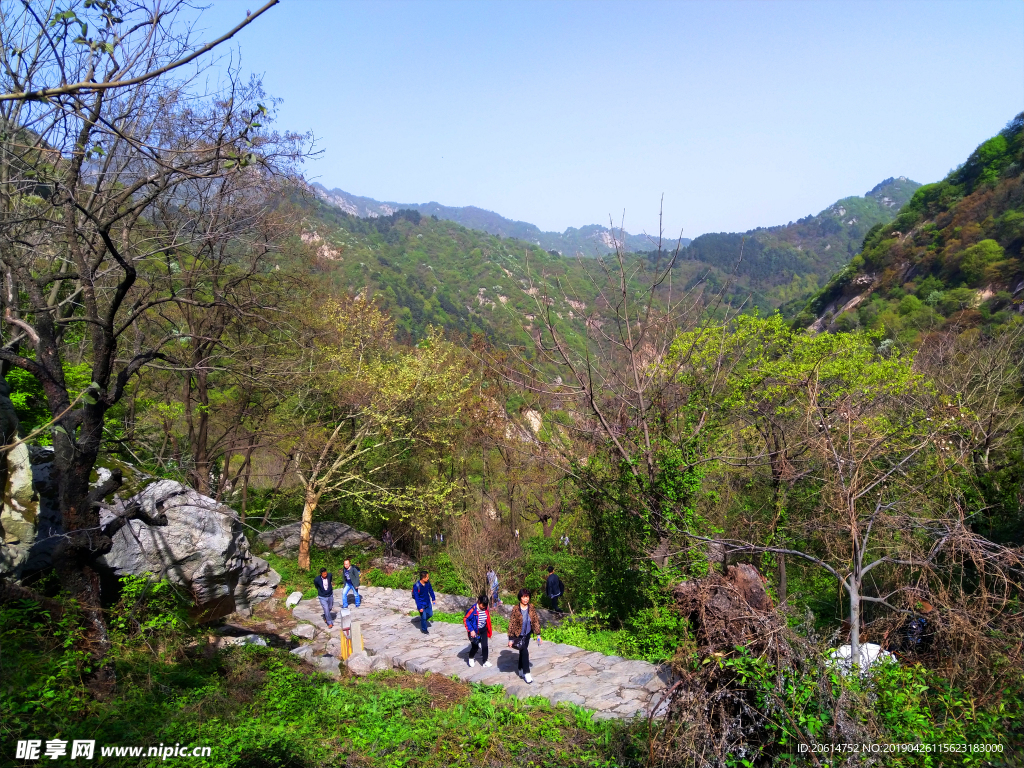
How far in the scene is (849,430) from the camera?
529 centimetres

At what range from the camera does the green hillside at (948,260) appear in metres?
42.5

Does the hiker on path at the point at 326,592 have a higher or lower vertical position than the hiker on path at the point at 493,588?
higher

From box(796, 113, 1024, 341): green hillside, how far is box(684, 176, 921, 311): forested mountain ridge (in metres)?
41.8

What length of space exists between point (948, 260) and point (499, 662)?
2359 inches

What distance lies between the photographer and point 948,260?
50.8 m

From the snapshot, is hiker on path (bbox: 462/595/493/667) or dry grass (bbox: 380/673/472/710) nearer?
dry grass (bbox: 380/673/472/710)

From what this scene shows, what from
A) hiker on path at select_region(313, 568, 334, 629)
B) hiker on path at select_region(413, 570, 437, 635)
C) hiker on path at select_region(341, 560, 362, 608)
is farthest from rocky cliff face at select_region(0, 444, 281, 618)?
hiker on path at select_region(413, 570, 437, 635)

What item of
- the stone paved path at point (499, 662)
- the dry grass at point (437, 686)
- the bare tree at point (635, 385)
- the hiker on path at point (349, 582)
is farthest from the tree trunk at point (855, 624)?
the hiker on path at point (349, 582)

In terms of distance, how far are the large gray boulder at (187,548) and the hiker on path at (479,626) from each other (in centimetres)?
411

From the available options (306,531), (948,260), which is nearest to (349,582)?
(306,531)

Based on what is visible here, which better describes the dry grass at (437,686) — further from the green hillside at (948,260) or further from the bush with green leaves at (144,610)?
the green hillside at (948,260)

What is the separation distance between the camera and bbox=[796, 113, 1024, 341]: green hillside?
139 feet

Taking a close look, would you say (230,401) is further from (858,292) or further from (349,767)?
(858,292)

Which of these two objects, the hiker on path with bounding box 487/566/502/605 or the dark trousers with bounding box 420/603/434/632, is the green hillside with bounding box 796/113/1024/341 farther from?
the dark trousers with bounding box 420/603/434/632
